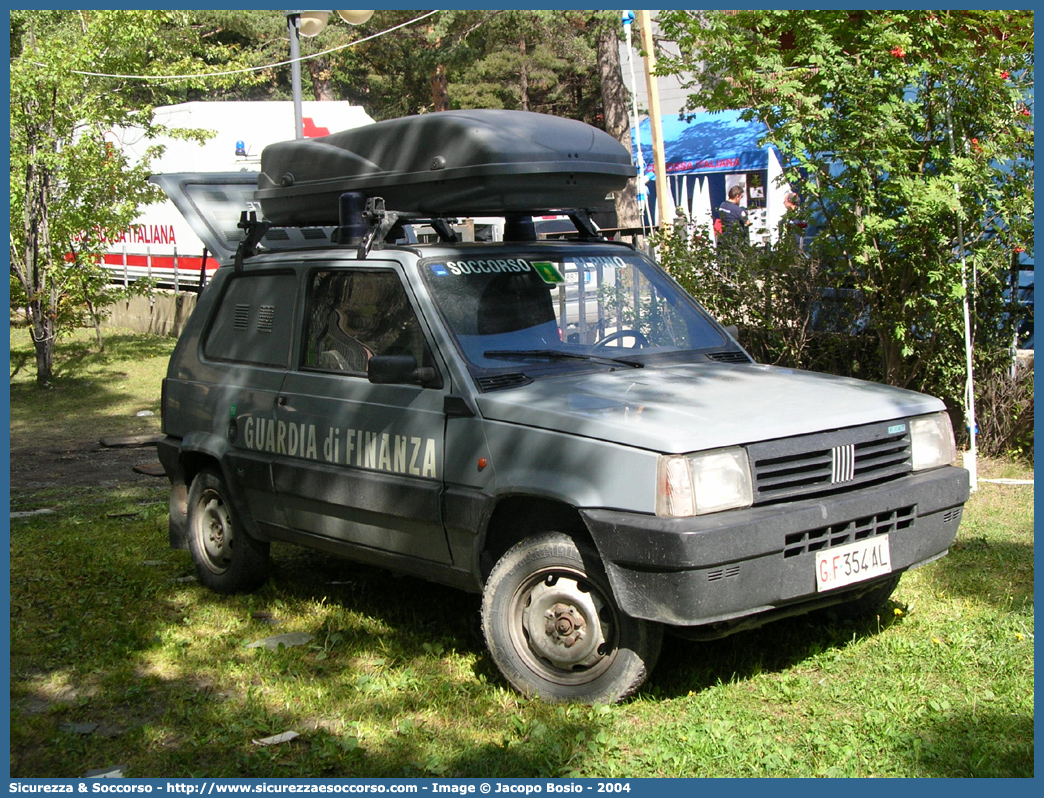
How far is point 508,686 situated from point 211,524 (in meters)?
2.33

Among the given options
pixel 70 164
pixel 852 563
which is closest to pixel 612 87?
pixel 70 164

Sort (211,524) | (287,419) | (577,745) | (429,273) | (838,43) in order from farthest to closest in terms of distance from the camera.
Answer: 1. (838,43)
2. (211,524)
3. (287,419)
4. (429,273)
5. (577,745)

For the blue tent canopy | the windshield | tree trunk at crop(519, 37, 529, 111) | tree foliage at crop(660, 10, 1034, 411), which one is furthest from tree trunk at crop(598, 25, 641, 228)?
the windshield

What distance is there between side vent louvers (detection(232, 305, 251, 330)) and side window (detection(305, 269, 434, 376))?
0.58 m

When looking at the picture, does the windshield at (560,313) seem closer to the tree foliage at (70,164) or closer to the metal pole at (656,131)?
the metal pole at (656,131)

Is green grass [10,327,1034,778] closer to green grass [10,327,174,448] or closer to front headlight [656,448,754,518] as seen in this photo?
front headlight [656,448,754,518]

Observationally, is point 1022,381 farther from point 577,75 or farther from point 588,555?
point 577,75

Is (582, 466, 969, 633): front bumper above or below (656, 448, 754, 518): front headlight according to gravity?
below

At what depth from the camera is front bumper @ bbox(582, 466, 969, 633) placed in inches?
152

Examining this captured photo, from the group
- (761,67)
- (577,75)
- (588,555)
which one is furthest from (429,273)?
(577,75)

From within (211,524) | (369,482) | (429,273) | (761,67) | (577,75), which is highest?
(577,75)

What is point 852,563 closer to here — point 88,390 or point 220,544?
point 220,544

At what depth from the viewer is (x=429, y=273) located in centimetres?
500

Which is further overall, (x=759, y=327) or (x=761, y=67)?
(x=759, y=327)
